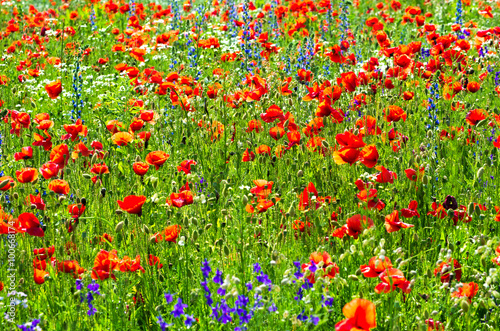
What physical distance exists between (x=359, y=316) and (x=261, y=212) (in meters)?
1.14

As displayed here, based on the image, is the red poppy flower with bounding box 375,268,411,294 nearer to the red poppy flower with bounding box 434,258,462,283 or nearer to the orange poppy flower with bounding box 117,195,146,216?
the red poppy flower with bounding box 434,258,462,283

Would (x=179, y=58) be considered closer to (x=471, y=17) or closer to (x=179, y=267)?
(x=179, y=267)

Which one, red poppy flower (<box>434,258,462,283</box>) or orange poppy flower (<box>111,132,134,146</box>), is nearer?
red poppy flower (<box>434,258,462,283</box>)

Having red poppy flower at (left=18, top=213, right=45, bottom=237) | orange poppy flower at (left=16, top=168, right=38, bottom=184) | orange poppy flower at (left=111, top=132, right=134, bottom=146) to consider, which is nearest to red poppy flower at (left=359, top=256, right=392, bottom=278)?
red poppy flower at (left=18, top=213, right=45, bottom=237)

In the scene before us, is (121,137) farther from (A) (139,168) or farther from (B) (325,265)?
(B) (325,265)

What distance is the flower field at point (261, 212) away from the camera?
2213 millimetres

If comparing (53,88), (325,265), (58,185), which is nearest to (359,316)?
(325,265)

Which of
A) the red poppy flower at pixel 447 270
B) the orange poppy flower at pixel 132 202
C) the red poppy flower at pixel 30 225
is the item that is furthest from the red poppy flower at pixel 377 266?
the red poppy flower at pixel 30 225

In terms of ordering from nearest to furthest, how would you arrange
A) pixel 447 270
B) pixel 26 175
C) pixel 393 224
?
1. pixel 447 270
2. pixel 393 224
3. pixel 26 175

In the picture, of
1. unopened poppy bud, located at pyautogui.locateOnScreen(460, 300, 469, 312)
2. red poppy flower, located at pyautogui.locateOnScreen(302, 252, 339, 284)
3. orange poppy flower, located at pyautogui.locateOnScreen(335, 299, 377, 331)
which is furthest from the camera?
red poppy flower, located at pyautogui.locateOnScreen(302, 252, 339, 284)

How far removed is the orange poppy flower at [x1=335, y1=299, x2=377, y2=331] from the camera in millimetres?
1669

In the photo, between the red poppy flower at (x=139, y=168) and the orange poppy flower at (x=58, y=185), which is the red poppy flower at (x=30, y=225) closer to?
the orange poppy flower at (x=58, y=185)

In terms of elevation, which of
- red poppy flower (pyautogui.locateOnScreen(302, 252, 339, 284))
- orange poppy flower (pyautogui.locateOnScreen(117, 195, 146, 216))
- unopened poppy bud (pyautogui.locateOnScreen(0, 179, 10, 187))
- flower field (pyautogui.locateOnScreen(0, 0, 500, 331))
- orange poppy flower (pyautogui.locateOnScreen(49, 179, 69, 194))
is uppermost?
unopened poppy bud (pyautogui.locateOnScreen(0, 179, 10, 187))

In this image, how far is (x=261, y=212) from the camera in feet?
9.12
